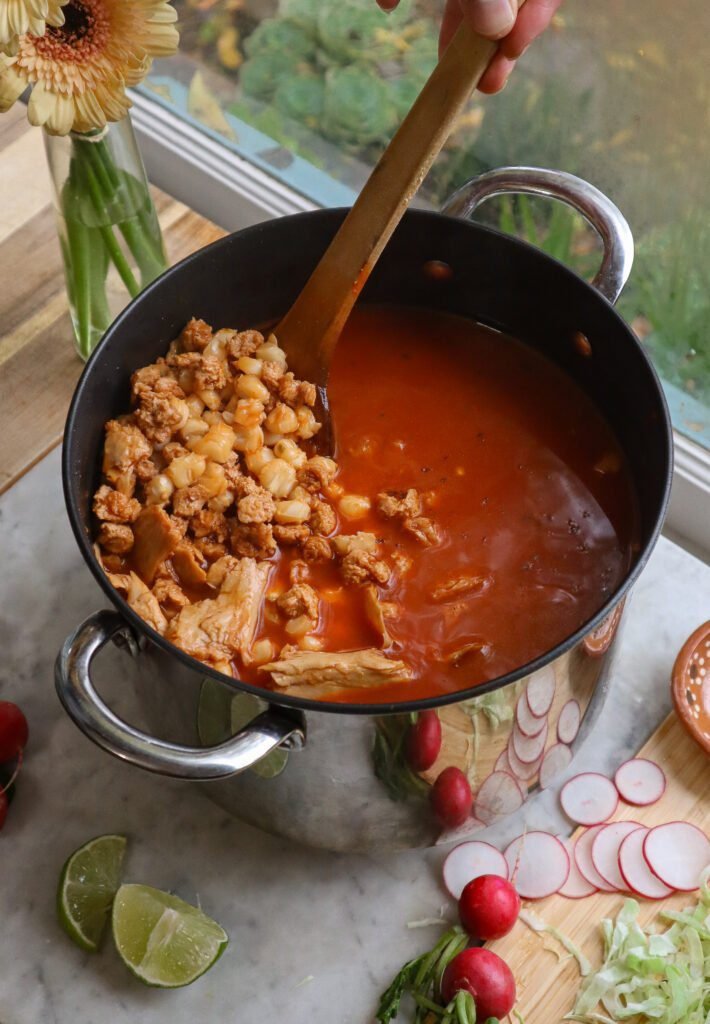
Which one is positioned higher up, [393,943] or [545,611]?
[545,611]

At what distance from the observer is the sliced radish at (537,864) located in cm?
167

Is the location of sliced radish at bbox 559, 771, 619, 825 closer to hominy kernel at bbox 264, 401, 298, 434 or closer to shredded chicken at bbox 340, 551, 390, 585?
shredded chicken at bbox 340, 551, 390, 585

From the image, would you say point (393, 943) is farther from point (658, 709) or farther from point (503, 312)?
point (503, 312)

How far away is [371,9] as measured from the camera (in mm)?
2375

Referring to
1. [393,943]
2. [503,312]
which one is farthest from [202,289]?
[393,943]

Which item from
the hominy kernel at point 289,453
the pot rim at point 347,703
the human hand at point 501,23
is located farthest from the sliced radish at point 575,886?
the human hand at point 501,23

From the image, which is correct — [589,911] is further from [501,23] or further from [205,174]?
[205,174]

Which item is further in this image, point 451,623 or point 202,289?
point 202,289

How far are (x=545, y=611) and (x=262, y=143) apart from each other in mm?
1294

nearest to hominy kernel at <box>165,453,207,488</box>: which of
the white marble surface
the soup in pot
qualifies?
the soup in pot

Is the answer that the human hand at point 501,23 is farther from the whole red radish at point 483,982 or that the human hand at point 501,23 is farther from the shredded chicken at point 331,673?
the whole red radish at point 483,982

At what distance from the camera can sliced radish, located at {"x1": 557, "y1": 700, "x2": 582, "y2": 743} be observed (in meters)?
1.51

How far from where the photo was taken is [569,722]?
155 cm

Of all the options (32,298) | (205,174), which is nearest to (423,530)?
(32,298)
